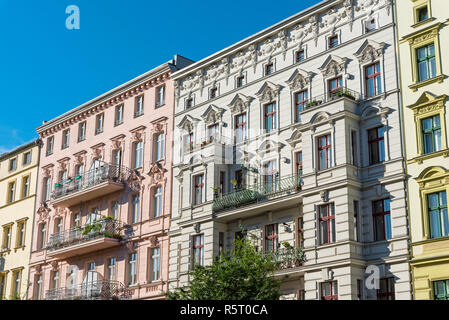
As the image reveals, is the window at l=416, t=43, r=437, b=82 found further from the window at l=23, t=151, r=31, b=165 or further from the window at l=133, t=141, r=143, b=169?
the window at l=23, t=151, r=31, b=165

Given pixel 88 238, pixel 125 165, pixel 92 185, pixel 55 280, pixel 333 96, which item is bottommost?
pixel 55 280

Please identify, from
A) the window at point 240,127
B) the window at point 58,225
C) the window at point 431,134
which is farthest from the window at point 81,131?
the window at point 431,134

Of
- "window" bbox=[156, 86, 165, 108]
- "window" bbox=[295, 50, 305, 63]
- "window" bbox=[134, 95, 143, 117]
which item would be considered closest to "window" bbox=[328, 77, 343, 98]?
"window" bbox=[295, 50, 305, 63]

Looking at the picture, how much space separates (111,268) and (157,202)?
17.4 feet

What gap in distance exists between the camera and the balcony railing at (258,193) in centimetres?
3212

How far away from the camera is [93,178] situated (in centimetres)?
4378

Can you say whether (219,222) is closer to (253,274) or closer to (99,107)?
(253,274)

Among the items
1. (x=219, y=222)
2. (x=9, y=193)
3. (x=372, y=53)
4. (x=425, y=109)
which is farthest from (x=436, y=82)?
(x=9, y=193)

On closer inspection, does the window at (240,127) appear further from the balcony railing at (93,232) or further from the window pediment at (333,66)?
the balcony railing at (93,232)

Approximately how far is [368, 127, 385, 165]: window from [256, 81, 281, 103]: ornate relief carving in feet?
21.2

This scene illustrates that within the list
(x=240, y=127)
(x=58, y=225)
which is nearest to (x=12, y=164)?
(x=58, y=225)

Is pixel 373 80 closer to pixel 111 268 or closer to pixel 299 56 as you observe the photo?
pixel 299 56

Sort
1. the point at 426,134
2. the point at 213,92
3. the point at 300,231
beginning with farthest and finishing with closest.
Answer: the point at 213,92 → the point at 300,231 → the point at 426,134

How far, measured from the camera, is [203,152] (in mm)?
36500
